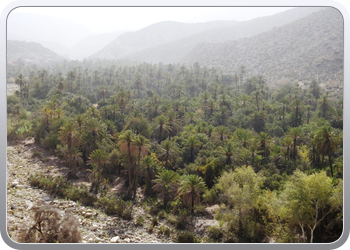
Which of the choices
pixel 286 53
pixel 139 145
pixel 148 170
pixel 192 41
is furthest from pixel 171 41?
pixel 139 145

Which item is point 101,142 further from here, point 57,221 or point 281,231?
point 281,231

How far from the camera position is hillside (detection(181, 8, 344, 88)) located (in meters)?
75.3

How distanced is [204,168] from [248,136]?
981 centimetres

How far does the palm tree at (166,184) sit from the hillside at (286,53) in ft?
180

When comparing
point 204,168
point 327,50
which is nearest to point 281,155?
point 204,168

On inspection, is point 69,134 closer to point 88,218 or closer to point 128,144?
point 128,144

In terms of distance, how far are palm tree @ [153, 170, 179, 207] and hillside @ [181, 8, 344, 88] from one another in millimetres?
54808

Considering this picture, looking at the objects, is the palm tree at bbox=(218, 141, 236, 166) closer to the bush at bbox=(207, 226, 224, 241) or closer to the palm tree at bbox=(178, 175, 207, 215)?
the palm tree at bbox=(178, 175, 207, 215)

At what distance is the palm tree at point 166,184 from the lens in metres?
24.5

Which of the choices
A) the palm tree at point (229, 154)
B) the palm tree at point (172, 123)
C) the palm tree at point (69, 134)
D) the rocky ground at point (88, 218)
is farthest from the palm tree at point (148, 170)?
the palm tree at point (172, 123)

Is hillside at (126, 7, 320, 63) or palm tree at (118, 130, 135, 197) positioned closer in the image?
palm tree at (118, 130, 135, 197)

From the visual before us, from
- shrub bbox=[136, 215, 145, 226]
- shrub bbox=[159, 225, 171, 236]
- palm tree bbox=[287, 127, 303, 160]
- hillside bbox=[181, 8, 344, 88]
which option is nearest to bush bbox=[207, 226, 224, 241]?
shrub bbox=[159, 225, 171, 236]

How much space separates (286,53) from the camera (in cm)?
9300

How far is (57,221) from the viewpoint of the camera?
1270 centimetres
